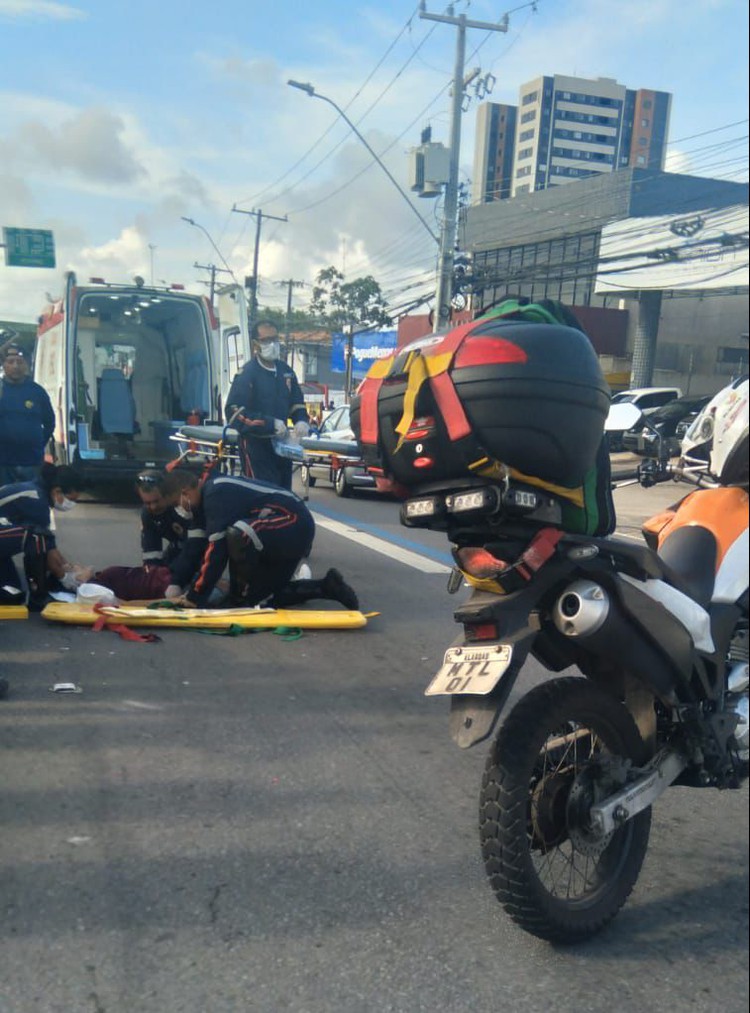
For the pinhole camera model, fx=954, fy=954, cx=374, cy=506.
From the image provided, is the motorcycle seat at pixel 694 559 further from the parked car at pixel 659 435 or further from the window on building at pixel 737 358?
the window on building at pixel 737 358

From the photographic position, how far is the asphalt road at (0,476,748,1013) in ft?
7.83

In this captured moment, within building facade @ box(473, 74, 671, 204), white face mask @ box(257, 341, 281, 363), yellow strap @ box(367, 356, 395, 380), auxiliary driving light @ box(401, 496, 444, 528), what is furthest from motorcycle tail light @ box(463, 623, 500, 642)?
white face mask @ box(257, 341, 281, 363)

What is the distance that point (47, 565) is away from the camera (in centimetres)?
635

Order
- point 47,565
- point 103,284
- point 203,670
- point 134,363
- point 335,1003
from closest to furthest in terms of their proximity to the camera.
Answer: point 335,1003
point 203,670
point 47,565
point 103,284
point 134,363

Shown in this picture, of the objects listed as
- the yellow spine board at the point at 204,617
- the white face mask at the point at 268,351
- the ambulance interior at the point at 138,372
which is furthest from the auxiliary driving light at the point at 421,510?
the ambulance interior at the point at 138,372

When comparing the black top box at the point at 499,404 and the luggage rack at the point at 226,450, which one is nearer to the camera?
the black top box at the point at 499,404

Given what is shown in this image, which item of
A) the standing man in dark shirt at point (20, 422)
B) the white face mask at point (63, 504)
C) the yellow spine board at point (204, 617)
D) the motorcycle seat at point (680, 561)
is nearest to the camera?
the motorcycle seat at point (680, 561)

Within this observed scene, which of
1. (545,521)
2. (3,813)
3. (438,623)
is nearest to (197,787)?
(3,813)

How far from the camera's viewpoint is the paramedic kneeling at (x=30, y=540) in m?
6.16

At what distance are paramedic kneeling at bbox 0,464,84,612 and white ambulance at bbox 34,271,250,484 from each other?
5.75 metres

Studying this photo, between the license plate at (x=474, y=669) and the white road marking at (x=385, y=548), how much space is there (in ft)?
18.6

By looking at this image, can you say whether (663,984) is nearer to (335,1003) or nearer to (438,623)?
(335,1003)

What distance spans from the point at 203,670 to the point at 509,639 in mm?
2985

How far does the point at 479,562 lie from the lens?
A: 2.52 m
